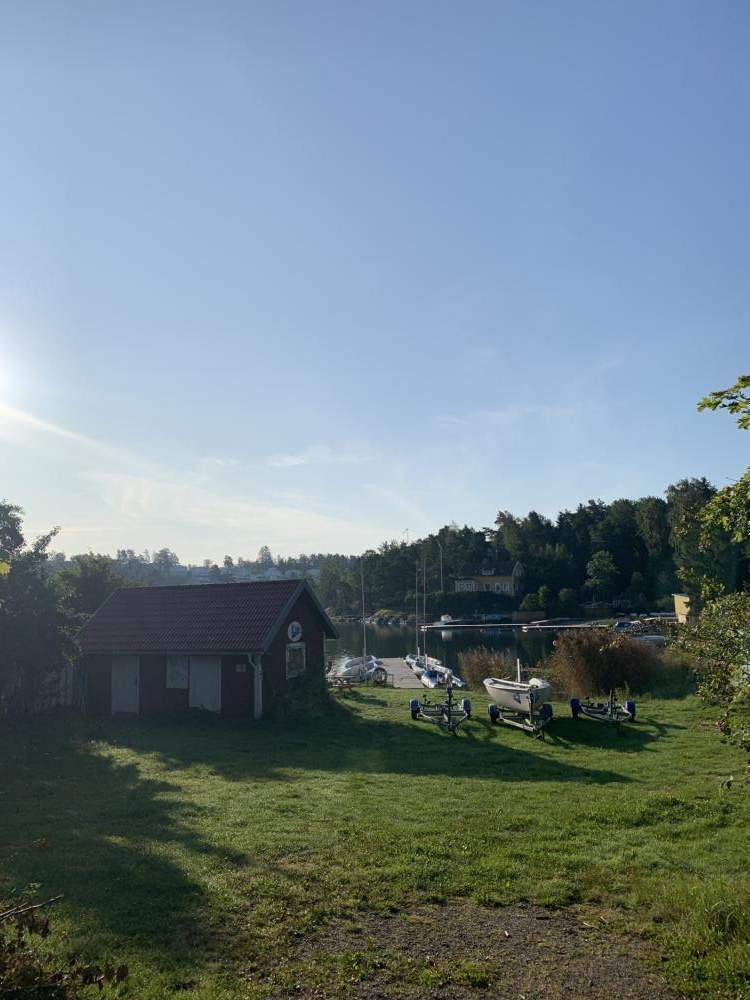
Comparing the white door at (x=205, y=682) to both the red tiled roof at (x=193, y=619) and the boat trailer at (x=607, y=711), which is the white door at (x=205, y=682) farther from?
the boat trailer at (x=607, y=711)

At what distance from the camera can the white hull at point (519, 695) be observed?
1923 cm

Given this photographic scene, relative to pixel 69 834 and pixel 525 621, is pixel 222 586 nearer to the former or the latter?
pixel 69 834

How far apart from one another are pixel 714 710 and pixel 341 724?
1081cm

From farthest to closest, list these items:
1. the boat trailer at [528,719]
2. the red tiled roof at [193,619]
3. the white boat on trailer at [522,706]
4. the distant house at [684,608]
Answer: the red tiled roof at [193,619] → the white boat on trailer at [522,706] → the boat trailer at [528,719] → the distant house at [684,608]

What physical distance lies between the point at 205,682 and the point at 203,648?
1157 millimetres

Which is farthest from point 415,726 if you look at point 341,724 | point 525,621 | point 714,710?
point 525,621

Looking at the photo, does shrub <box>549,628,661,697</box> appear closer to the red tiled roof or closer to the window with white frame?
the red tiled roof

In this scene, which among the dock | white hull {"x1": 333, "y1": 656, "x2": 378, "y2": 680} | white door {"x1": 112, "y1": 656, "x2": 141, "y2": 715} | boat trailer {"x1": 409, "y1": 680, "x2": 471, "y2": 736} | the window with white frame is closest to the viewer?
boat trailer {"x1": 409, "y1": 680, "x2": 471, "y2": 736}

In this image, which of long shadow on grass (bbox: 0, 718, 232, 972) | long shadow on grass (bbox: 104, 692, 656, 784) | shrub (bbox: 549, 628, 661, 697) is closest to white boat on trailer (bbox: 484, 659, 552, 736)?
long shadow on grass (bbox: 104, 692, 656, 784)

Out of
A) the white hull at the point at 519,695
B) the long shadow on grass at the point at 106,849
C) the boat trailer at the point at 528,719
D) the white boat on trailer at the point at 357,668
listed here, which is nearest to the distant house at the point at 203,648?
the long shadow on grass at the point at 106,849

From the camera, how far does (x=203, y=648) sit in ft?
73.2

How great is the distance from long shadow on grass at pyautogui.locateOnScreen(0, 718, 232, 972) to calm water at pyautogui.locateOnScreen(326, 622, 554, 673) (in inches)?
1687

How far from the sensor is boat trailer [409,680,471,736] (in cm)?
1933

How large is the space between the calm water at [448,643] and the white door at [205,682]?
34458mm
